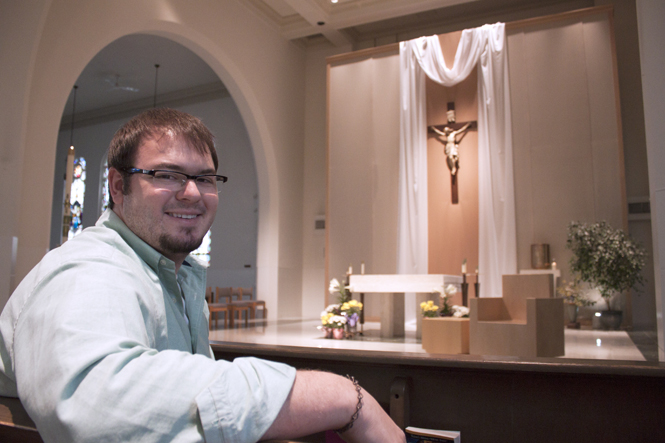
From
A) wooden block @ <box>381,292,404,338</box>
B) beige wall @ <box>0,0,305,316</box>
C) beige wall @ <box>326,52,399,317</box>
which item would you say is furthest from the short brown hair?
beige wall @ <box>326,52,399,317</box>

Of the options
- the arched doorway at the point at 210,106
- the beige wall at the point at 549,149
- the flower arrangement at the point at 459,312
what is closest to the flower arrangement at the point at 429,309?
the flower arrangement at the point at 459,312

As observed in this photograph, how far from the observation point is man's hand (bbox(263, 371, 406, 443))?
0.74 metres

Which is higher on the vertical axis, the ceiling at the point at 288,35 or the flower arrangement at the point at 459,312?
the ceiling at the point at 288,35

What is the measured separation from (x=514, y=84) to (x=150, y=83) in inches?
332

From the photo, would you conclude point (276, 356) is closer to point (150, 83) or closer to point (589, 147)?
point (589, 147)

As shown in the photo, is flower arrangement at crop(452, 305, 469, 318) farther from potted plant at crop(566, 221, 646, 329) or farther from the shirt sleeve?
the shirt sleeve

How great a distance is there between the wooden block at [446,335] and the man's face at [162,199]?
422 centimetres

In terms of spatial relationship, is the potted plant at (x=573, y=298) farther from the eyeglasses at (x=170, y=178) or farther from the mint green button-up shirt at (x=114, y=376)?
the mint green button-up shirt at (x=114, y=376)

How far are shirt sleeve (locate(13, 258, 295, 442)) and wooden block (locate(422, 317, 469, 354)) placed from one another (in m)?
4.45

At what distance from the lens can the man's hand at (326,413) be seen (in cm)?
74

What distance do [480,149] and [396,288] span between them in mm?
3229

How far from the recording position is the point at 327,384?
0.79 meters

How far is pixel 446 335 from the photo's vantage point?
502cm

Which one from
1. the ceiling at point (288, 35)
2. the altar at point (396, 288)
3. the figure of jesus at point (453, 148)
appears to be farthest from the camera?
the ceiling at point (288, 35)
